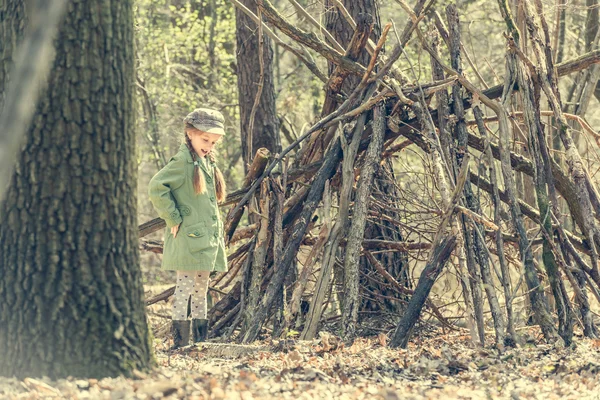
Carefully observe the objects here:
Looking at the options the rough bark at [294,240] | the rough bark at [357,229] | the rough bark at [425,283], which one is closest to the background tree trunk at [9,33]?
the rough bark at [294,240]

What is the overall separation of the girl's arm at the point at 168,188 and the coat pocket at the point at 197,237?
0.10 metres

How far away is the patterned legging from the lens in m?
5.63

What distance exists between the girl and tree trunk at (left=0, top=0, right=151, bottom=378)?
171 cm

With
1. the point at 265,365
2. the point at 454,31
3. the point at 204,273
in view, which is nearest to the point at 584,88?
the point at 454,31

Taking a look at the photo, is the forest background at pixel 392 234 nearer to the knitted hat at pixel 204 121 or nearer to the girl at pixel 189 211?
the girl at pixel 189 211

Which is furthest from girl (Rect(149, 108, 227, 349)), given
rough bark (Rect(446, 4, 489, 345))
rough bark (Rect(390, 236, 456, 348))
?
rough bark (Rect(446, 4, 489, 345))

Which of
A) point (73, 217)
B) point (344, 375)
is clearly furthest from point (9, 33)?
point (344, 375)

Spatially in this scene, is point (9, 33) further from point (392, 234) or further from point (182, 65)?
point (182, 65)

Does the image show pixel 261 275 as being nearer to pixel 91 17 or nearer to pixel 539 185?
pixel 539 185

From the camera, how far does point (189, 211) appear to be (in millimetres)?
5543

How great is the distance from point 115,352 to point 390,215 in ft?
10.9

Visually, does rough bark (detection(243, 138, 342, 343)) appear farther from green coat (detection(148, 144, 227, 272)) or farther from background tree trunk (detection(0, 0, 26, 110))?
background tree trunk (detection(0, 0, 26, 110))

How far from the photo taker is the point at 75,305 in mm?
3670

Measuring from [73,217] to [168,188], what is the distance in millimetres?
1838
